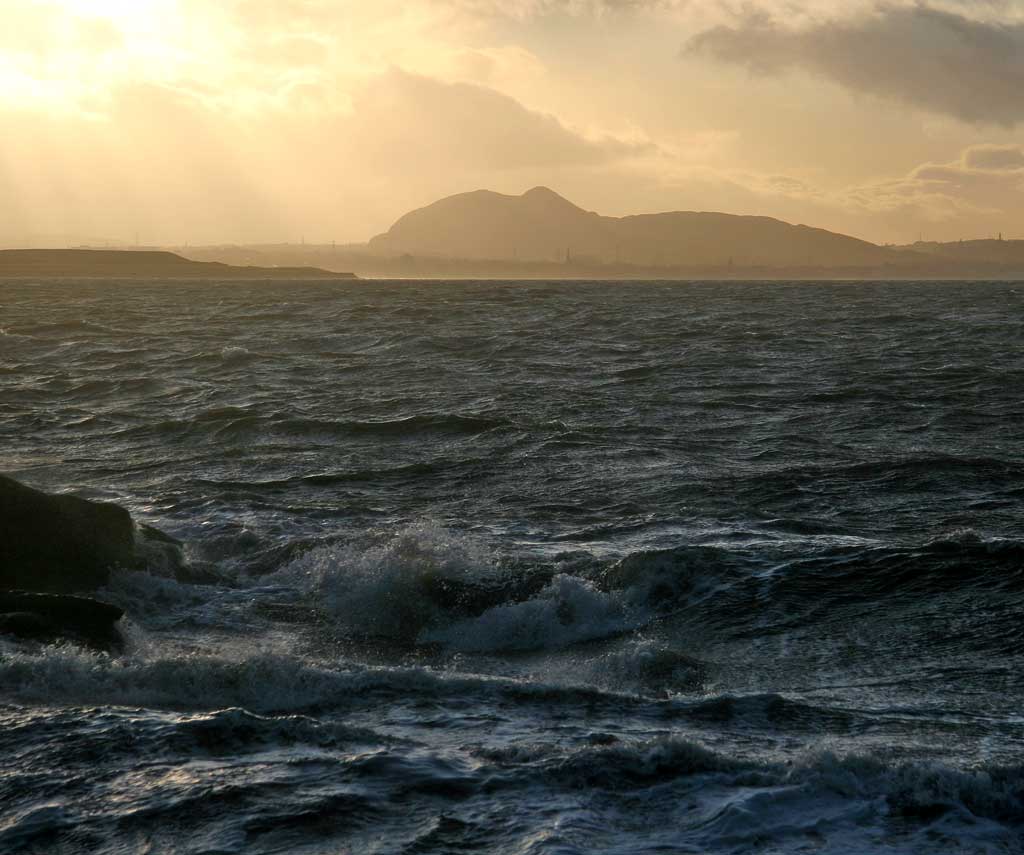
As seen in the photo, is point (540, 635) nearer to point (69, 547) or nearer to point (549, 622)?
point (549, 622)

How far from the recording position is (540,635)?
8.79m

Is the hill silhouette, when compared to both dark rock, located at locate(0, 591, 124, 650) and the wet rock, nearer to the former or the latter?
the wet rock

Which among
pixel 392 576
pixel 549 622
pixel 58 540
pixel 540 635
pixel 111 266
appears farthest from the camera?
pixel 111 266

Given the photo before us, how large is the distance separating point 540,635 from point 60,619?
3638mm

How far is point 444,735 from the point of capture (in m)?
6.44

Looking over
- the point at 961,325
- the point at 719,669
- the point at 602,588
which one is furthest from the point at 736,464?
the point at 961,325

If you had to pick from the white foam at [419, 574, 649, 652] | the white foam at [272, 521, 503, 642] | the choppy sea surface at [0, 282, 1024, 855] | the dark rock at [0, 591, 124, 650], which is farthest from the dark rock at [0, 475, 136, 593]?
the white foam at [419, 574, 649, 652]

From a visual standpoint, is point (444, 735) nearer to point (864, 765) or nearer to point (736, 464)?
point (864, 765)

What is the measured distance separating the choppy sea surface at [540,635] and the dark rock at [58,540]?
12.2 inches

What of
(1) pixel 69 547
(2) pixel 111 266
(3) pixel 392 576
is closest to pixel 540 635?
(3) pixel 392 576

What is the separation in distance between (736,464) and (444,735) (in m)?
9.75

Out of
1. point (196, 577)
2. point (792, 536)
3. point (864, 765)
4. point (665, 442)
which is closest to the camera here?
point (864, 765)

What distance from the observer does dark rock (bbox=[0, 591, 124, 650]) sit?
7930mm

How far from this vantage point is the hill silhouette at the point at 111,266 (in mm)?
155125
